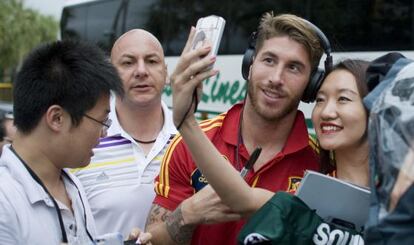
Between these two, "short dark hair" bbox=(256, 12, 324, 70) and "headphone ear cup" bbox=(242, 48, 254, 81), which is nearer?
"short dark hair" bbox=(256, 12, 324, 70)

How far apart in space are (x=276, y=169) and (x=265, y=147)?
14 centimetres

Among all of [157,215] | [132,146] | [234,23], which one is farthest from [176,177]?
[234,23]

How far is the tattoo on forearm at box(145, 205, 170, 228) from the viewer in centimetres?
255

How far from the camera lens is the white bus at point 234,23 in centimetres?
670

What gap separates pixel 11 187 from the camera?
1962 mm

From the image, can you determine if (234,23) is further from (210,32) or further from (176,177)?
(210,32)

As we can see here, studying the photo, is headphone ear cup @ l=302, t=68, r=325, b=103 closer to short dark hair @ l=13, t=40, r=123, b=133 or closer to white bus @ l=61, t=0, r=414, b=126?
short dark hair @ l=13, t=40, r=123, b=133

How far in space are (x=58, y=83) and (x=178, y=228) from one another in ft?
2.46

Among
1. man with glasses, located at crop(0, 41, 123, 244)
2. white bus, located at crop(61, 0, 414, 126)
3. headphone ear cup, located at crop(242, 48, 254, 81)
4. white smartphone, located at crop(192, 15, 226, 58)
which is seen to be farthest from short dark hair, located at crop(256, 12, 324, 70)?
white bus, located at crop(61, 0, 414, 126)

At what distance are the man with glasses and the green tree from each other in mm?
27712

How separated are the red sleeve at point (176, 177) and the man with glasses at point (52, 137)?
397 millimetres

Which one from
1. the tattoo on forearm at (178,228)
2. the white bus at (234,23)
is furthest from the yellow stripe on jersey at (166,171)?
the white bus at (234,23)

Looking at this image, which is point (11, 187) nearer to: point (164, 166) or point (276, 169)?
point (164, 166)

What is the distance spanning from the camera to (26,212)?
194cm
